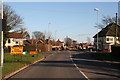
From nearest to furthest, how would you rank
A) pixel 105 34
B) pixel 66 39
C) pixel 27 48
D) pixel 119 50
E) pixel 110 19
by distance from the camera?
pixel 119 50, pixel 110 19, pixel 27 48, pixel 105 34, pixel 66 39

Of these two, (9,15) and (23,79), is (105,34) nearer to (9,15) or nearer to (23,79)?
(9,15)

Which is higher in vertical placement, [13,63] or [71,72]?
[13,63]

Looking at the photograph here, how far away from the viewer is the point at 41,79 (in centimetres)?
1445

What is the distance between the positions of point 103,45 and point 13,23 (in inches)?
1783

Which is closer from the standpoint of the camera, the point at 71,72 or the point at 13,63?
the point at 71,72

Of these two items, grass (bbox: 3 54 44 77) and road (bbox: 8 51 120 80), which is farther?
grass (bbox: 3 54 44 77)

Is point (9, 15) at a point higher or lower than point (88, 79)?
higher

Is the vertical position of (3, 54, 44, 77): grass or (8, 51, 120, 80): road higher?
(3, 54, 44, 77): grass

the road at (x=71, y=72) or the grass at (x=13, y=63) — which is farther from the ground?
the grass at (x=13, y=63)

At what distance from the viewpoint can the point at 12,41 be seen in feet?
329

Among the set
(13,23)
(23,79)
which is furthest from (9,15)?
(23,79)

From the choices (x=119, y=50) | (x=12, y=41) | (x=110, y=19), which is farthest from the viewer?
(x=12, y=41)

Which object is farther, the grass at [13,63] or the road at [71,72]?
the grass at [13,63]

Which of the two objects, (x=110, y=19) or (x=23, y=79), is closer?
(x=23, y=79)
